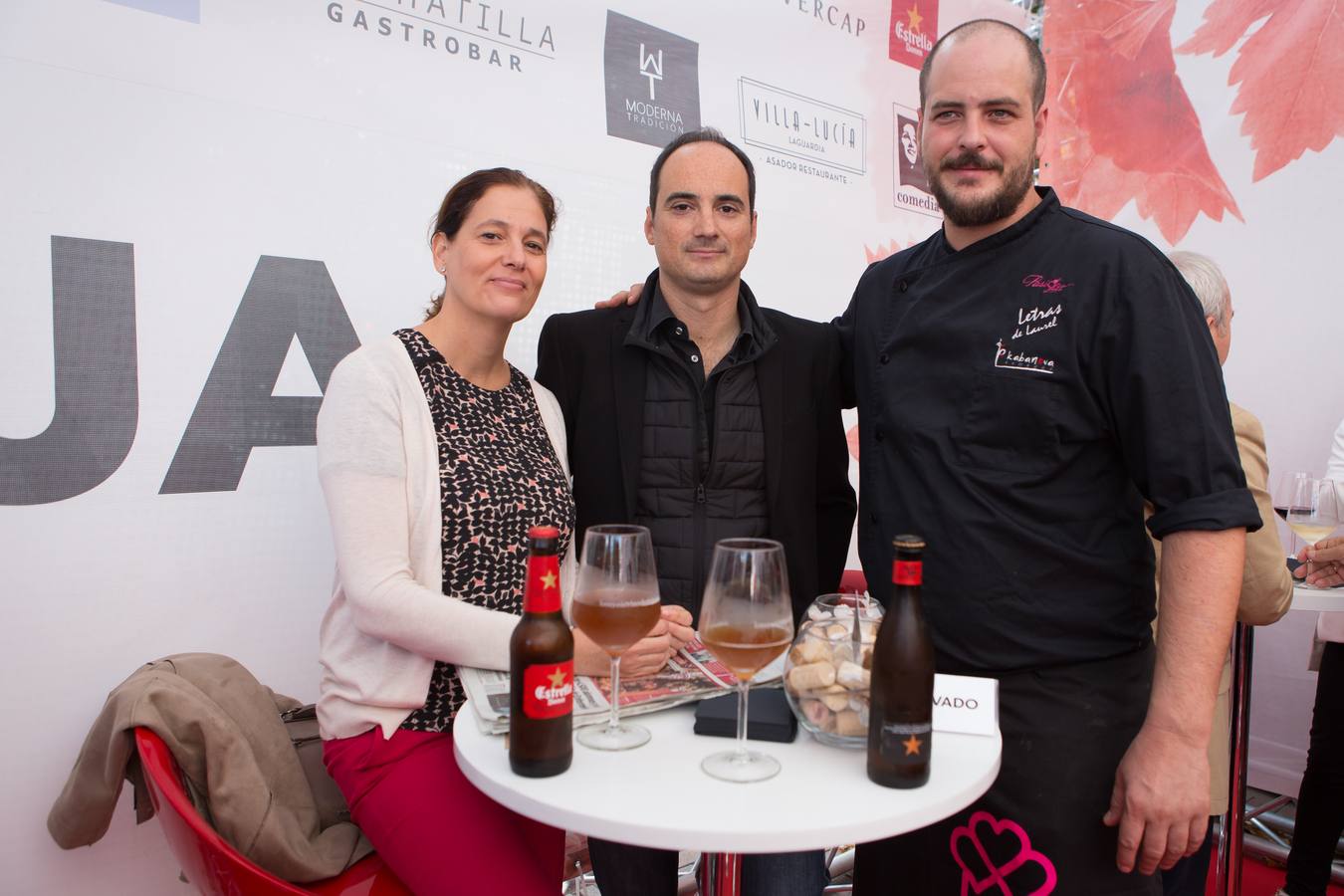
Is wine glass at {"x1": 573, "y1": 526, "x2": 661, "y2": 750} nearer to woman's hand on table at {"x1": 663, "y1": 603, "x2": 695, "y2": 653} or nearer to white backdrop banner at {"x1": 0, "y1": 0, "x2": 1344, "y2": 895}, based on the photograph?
woman's hand on table at {"x1": 663, "y1": 603, "x2": 695, "y2": 653}

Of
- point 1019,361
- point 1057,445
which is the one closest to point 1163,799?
point 1057,445

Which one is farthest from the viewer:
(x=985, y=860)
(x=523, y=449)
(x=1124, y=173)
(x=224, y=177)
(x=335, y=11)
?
(x=1124, y=173)

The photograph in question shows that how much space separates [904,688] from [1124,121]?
12.9 ft

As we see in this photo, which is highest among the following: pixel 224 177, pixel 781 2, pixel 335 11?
pixel 781 2

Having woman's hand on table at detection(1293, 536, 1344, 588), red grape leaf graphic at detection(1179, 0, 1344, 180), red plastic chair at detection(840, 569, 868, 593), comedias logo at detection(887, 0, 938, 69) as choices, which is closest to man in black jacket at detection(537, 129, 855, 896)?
red plastic chair at detection(840, 569, 868, 593)

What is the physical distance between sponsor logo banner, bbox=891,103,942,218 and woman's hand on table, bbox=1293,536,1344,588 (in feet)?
6.67

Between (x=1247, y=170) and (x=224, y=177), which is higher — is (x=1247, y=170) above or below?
above

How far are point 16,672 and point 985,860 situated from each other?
6.69ft

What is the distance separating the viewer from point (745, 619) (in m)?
1.01

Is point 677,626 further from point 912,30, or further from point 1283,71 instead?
point 1283,71

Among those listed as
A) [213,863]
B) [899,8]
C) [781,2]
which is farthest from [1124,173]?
[213,863]

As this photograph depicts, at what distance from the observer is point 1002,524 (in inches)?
56.0

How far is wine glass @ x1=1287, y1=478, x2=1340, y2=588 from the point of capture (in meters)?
2.38

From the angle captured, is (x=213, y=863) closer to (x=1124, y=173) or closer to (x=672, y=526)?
(x=672, y=526)
